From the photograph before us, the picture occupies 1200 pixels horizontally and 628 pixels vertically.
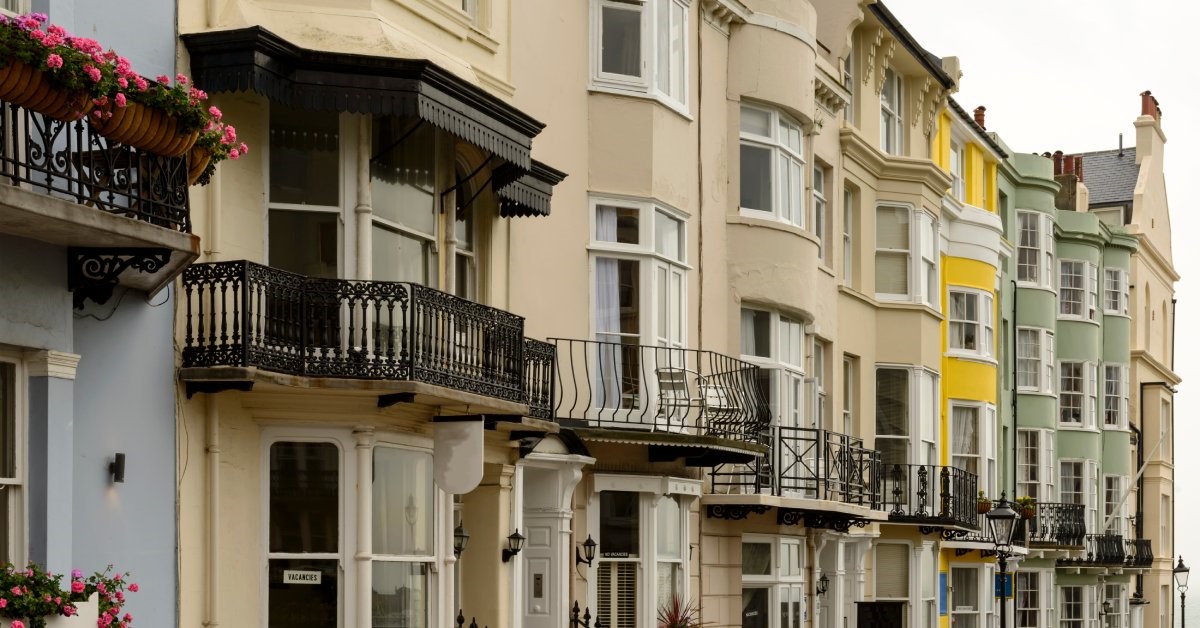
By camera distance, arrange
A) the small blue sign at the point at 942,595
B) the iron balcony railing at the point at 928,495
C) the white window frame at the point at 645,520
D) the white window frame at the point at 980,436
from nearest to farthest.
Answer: the white window frame at the point at 645,520 → the iron balcony railing at the point at 928,495 → the small blue sign at the point at 942,595 → the white window frame at the point at 980,436

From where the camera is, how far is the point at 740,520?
26.4 meters

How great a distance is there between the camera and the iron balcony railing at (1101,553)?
4859 cm

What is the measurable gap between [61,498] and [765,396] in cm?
1466

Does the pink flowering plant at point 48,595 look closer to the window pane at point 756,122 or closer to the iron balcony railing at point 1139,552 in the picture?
the window pane at point 756,122

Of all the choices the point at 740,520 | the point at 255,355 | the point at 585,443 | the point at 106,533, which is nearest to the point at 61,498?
the point at 106,533

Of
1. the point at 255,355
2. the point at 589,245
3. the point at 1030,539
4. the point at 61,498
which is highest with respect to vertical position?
the point at 589,245

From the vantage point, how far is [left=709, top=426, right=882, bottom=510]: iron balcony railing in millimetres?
26078

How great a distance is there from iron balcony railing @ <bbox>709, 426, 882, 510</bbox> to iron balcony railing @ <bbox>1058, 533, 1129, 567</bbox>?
19.0m

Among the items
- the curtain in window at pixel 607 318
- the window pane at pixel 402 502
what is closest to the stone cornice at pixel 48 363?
the window pane at pixel 402 502

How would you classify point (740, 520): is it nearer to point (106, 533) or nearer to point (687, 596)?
point (687, 596)

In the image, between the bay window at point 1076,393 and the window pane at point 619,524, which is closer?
the window pane at point 619,524

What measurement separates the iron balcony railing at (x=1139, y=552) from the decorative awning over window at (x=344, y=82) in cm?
3869

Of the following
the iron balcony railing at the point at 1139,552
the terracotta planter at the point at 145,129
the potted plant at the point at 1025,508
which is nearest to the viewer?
the terracotta planter at the point at 145,129

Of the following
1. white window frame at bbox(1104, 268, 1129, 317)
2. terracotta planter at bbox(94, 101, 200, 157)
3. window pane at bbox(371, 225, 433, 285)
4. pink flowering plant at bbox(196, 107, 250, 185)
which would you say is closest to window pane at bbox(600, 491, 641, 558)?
window pane at bbox(371, 225, 433, 285)
